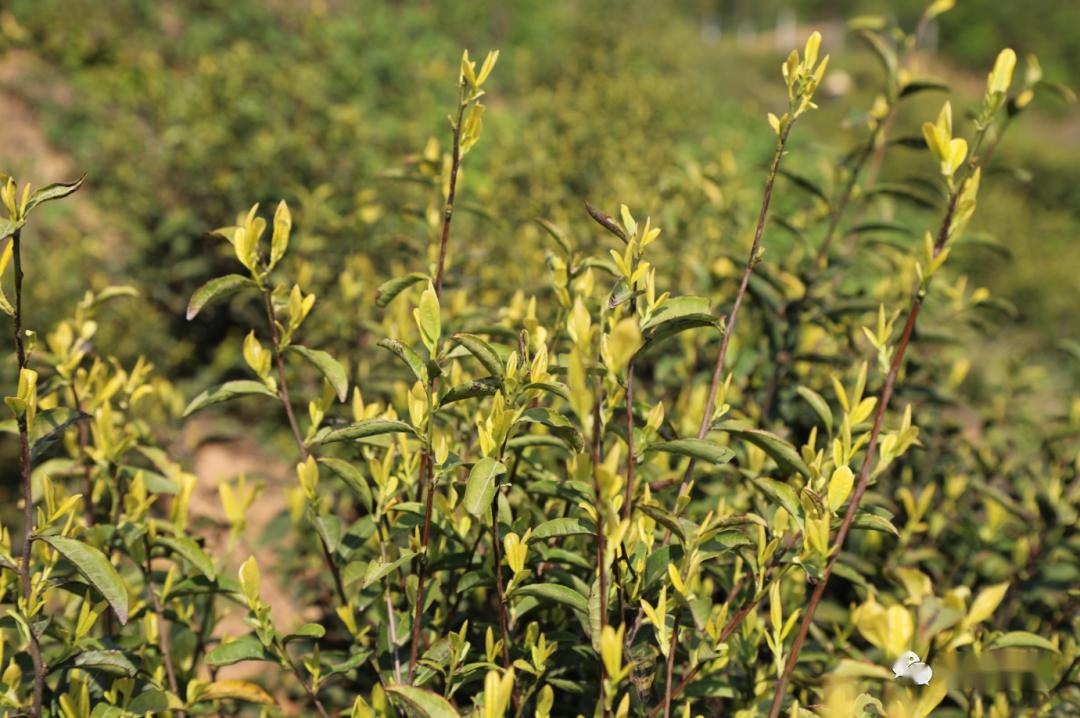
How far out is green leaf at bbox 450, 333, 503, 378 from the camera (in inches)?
43.0

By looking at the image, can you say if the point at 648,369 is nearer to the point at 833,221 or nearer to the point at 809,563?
the point at 833,221

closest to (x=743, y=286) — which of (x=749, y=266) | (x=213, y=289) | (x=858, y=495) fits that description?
(x=749, y=266)

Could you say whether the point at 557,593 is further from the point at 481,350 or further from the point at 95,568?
the point at 95,568

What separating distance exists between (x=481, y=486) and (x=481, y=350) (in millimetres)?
195

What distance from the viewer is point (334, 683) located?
204cm

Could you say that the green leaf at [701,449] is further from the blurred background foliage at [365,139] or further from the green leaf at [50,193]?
the blurred background foliage at [365,139]

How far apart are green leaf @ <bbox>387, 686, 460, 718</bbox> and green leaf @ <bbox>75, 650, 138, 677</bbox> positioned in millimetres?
518

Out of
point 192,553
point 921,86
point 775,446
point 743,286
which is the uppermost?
point 921,86

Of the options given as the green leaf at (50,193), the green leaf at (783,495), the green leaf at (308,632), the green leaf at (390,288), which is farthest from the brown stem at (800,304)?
the green leaf at (50,193)

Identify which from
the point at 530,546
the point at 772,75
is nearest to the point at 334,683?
the point at 530,546

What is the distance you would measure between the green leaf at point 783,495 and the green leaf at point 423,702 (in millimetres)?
548

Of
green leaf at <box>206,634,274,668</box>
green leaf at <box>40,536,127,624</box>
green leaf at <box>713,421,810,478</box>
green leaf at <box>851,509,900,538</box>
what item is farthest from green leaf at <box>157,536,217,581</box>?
green leaf at <box>851,509,900,538</box>

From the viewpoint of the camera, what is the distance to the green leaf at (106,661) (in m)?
1.24

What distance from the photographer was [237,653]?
1.35m
